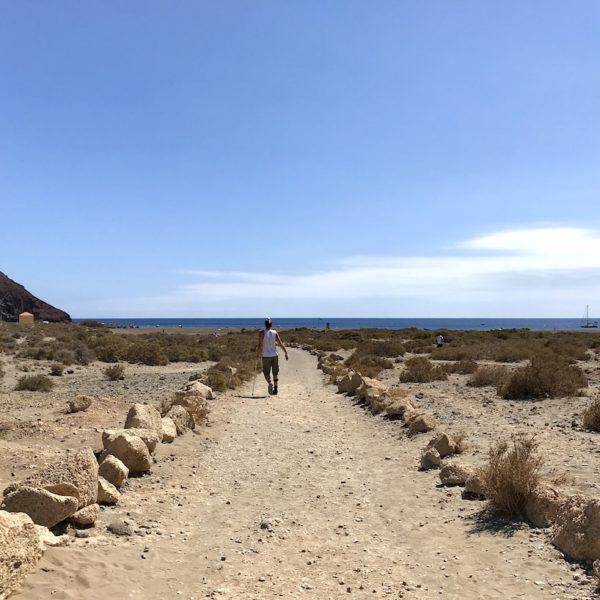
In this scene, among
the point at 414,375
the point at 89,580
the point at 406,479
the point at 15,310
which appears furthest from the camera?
the point at 15,310

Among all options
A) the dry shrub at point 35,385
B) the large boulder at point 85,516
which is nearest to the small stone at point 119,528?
the large boulder at point 85,516

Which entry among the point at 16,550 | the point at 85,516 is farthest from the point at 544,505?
the point at 16,550

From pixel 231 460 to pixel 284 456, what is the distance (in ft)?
2.99

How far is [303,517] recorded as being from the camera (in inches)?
273

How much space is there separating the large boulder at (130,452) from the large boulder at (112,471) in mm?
560

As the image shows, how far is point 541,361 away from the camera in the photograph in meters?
17.8

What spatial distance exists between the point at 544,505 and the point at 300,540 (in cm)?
256

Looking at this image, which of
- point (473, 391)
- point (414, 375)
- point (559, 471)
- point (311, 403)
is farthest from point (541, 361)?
point (559, 471)

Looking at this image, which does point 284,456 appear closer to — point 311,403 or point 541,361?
point 311,403

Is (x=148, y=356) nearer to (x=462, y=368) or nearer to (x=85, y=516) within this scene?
(x=462, y=368)

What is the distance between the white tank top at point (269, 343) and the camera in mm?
17767

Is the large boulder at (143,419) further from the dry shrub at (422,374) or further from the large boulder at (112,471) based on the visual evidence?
the dry shrub at (422,374)

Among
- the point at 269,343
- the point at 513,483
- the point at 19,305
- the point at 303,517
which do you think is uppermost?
the point at 19,305

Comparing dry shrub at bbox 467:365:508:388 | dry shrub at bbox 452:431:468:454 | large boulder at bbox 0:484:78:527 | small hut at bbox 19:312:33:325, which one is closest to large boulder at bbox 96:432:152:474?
large boulder at bbox 0:484:78:527
